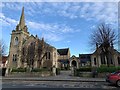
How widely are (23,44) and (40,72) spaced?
26813mm

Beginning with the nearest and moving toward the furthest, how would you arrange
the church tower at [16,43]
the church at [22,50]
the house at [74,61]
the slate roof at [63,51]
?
the church at [22,50] < the church tower at [16,43] < the house at [74,61] < the slate roof at [63,51]

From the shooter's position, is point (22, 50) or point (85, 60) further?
point (85, 60)

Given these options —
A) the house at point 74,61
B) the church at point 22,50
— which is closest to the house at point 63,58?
the house at point 74,61

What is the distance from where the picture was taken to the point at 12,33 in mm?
57719

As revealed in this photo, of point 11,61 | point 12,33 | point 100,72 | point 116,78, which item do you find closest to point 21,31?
point 12,33

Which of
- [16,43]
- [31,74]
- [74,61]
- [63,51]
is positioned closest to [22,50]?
[16,43]

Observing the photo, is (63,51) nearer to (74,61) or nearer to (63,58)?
(63,58)

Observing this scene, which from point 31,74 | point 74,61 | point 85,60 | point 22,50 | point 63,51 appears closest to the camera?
point 31,74

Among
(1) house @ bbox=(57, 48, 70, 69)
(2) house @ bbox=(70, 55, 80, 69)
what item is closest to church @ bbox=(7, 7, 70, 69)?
(1) house @ bbox=(57, 48, 70, 69)

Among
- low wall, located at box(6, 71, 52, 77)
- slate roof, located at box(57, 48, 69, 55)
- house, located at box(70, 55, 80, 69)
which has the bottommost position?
low wall, located at box(6, 71, 52, 77)

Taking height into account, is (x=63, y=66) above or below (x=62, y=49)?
below

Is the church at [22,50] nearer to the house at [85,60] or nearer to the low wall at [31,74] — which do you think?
the house at [85,60]

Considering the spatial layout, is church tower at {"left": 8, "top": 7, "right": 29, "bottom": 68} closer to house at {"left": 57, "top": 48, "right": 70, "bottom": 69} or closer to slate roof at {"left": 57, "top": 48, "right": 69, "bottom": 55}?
house at {"left": 57, "top": 48, "right": 70, "bottom": 69}

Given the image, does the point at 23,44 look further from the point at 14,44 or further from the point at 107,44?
the point at 107,44
